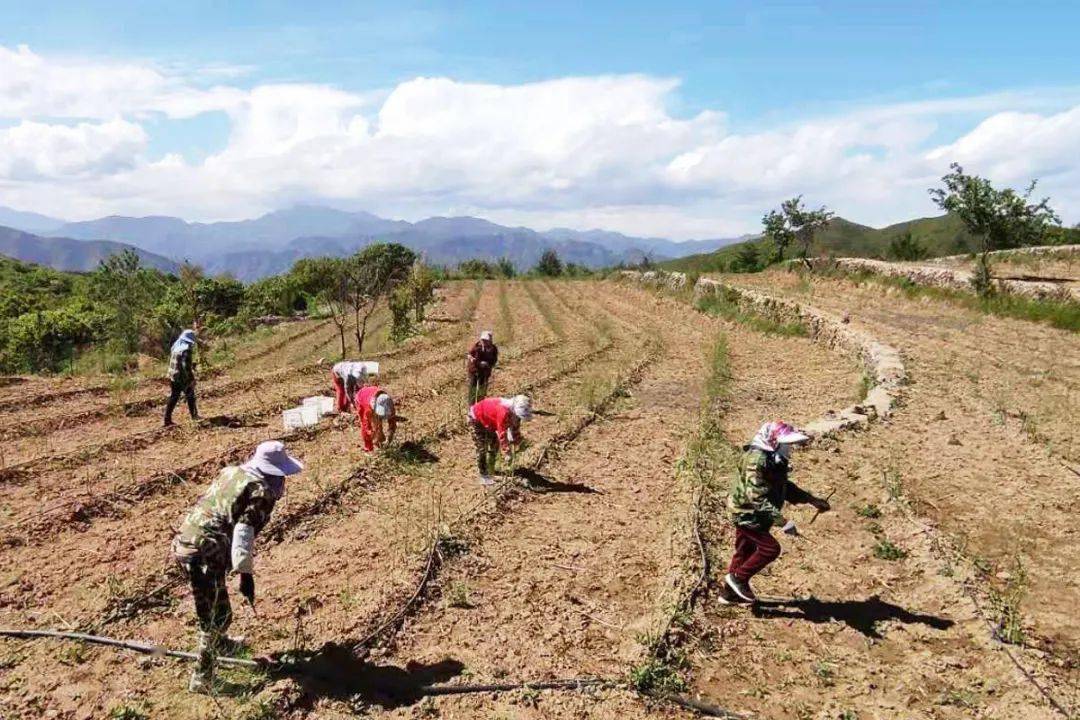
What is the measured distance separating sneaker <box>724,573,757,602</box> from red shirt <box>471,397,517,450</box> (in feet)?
10.1

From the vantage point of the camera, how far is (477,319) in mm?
26922

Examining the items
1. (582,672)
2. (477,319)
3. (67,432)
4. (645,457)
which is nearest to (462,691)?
(582,672)

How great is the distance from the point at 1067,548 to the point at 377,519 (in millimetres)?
7028

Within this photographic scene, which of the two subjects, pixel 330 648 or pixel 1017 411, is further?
pixel 1017 411

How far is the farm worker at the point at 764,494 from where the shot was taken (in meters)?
5.34

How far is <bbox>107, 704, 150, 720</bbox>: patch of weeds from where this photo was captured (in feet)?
14.6

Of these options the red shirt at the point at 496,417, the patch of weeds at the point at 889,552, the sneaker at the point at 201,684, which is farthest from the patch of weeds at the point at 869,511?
the sneaker at the point at 201,684

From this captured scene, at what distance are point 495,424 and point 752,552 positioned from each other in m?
3.41

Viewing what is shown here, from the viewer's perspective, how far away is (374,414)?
917 centimetres

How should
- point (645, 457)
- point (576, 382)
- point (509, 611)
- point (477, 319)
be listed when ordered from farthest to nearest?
point (477, 319) < point (576, 382) < point (645, 457) < point (509, 611)

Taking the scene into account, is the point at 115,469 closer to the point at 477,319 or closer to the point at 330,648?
the point at 330,648

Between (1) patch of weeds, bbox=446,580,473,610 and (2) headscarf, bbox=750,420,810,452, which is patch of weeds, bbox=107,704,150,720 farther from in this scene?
(2) headscarf, bbox=750,420,810,452

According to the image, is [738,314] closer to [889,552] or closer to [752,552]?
[889,552]

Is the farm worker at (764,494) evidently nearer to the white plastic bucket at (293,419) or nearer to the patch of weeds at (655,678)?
the patch of weeds at (655,678)
